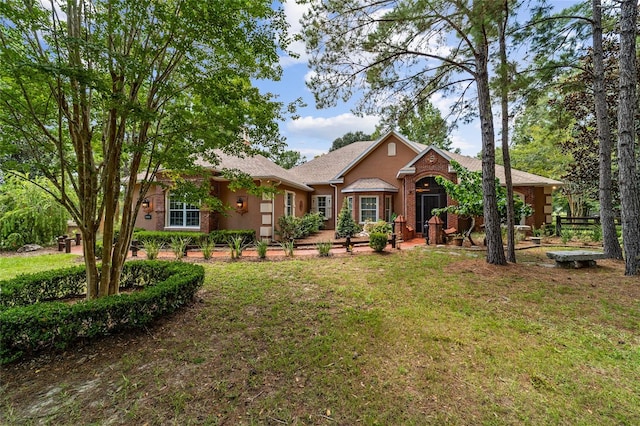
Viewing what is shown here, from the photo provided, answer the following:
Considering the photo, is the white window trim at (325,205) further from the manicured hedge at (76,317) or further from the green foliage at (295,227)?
the manicured hedge at (76,317)

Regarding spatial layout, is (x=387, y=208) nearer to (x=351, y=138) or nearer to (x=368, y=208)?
(x=368, y=208)

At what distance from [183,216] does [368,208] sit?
9776mm

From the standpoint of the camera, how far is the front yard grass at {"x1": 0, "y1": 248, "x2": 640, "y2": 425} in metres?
2.68

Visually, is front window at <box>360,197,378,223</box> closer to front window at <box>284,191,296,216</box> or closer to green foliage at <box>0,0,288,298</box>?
front window at <box>284,191,296,216</box>

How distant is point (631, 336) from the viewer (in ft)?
13.3

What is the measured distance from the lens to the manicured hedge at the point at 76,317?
3.30m

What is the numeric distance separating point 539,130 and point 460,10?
2043 centimetres

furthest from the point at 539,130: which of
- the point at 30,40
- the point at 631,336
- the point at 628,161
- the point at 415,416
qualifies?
the point at 30,40

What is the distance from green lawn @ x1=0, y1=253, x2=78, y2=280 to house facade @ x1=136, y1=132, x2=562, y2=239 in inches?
151

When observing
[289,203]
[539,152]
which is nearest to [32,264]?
[289,203]

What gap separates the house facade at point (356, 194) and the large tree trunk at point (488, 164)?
6.06 metres

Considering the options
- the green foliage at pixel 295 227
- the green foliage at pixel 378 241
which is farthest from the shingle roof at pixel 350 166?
the green foliage at pixel 378 241

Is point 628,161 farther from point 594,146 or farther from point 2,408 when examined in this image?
point 2,408

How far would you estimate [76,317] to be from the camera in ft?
11.7
